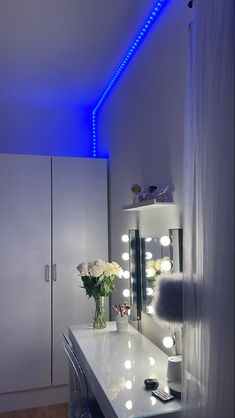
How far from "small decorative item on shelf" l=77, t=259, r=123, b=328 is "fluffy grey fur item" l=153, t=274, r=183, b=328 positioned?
2.83 ft

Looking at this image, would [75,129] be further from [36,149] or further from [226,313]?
[226,313]

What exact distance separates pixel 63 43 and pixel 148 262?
1613 millimetres

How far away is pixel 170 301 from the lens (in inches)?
52.1

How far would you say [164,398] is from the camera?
1.27 m

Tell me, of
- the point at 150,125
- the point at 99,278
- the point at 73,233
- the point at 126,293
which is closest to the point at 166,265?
the point at 99,278

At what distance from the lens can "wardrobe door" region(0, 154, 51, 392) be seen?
2645 mm

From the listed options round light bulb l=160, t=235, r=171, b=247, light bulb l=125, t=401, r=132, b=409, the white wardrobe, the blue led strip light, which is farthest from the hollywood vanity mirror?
the blue led strip light

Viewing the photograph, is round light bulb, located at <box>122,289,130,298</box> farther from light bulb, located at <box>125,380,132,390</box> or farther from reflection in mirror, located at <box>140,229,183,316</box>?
light bulb, located at <box>125,380,132,390</box>

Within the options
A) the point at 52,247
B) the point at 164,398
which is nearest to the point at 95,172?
the point at 52,247

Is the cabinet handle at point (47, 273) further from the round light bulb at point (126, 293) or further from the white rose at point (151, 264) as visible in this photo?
the white rose at point (151, 264)

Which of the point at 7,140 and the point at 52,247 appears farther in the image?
the point at 7,140

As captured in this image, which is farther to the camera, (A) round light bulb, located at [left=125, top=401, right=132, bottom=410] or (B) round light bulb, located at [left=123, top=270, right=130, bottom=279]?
(B) round light bulb, located at [left=123, top=270, right=130, bottom=279]

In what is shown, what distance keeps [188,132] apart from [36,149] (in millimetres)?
2496

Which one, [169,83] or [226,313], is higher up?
[169,83]
